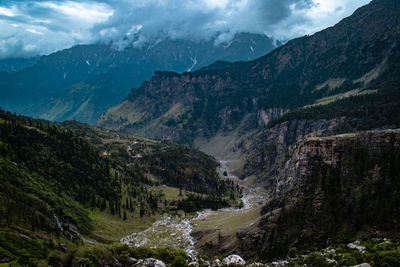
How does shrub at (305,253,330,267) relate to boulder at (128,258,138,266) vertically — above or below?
below

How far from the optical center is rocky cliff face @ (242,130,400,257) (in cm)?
8388

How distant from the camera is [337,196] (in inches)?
3654

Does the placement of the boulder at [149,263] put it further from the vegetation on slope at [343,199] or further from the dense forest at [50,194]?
the vegetation on slope at [343,199]

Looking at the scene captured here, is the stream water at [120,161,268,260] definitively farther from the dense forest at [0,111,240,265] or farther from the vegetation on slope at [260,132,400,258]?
the vegetation on slope at [260,132,400,258]

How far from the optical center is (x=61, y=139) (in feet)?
606

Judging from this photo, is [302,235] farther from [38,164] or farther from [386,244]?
[38,164]

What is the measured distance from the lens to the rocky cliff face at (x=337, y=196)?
8388 cm

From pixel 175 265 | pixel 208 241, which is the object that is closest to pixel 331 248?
pixel 175 265

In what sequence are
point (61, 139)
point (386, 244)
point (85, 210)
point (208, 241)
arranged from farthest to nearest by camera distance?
point (61, 139), point (85, 210), point (208, 241), point (386, 244)

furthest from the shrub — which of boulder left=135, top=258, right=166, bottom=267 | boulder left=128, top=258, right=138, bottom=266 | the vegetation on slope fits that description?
boulder left=128, top=258, right=138, bottom=266

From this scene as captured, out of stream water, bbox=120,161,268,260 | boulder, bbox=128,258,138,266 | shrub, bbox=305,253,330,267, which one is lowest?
stream water, bbox=120,161,268,260

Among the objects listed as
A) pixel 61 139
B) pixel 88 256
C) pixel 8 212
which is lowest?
pixel 88 256

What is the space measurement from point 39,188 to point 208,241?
6823 centimetres

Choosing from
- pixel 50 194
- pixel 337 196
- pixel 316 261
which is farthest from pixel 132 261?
pixel 50 194
